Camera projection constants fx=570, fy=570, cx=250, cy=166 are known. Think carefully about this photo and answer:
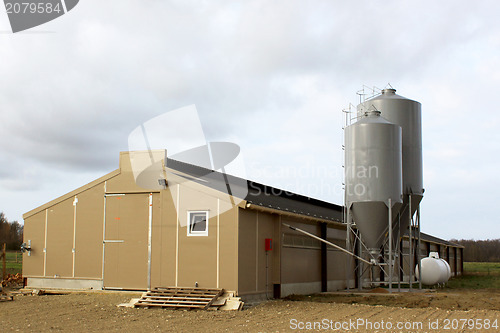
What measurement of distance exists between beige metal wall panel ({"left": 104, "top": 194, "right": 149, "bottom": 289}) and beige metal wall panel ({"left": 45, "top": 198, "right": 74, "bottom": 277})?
1670mm

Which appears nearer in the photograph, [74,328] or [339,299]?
[74,328]

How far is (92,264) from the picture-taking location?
66.9ft

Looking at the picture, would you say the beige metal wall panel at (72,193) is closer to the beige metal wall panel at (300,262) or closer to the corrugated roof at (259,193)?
the corrugated roof at (259,193)

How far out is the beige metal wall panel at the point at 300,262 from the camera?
67.3ft

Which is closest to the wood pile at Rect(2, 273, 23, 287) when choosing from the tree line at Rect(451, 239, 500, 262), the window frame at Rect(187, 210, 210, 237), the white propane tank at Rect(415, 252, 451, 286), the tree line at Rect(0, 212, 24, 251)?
the window frame at Rect(187, 210, 210, 237)

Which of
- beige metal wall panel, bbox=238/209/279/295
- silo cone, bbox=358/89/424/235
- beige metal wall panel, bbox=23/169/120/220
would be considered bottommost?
beige metal wall panel, bbox=238/209/279/295

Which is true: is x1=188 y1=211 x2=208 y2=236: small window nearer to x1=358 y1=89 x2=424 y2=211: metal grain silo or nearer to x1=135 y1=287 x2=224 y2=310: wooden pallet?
x1=135 y1=287 x2=224 y2=310: wooden pallet

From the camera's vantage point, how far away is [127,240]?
19828mm

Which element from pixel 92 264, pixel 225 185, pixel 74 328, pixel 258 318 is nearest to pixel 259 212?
pixel 225 185

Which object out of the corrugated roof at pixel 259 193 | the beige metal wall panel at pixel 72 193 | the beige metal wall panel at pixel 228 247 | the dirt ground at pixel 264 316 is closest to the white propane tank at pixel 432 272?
the corrugated roof at pixel 259 193

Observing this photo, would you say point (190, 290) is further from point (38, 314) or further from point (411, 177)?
point (411, 177)

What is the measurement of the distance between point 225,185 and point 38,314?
7.29 meters

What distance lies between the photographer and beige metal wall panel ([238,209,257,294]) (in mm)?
17641

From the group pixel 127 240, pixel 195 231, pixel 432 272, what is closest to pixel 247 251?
pixel 195 231
